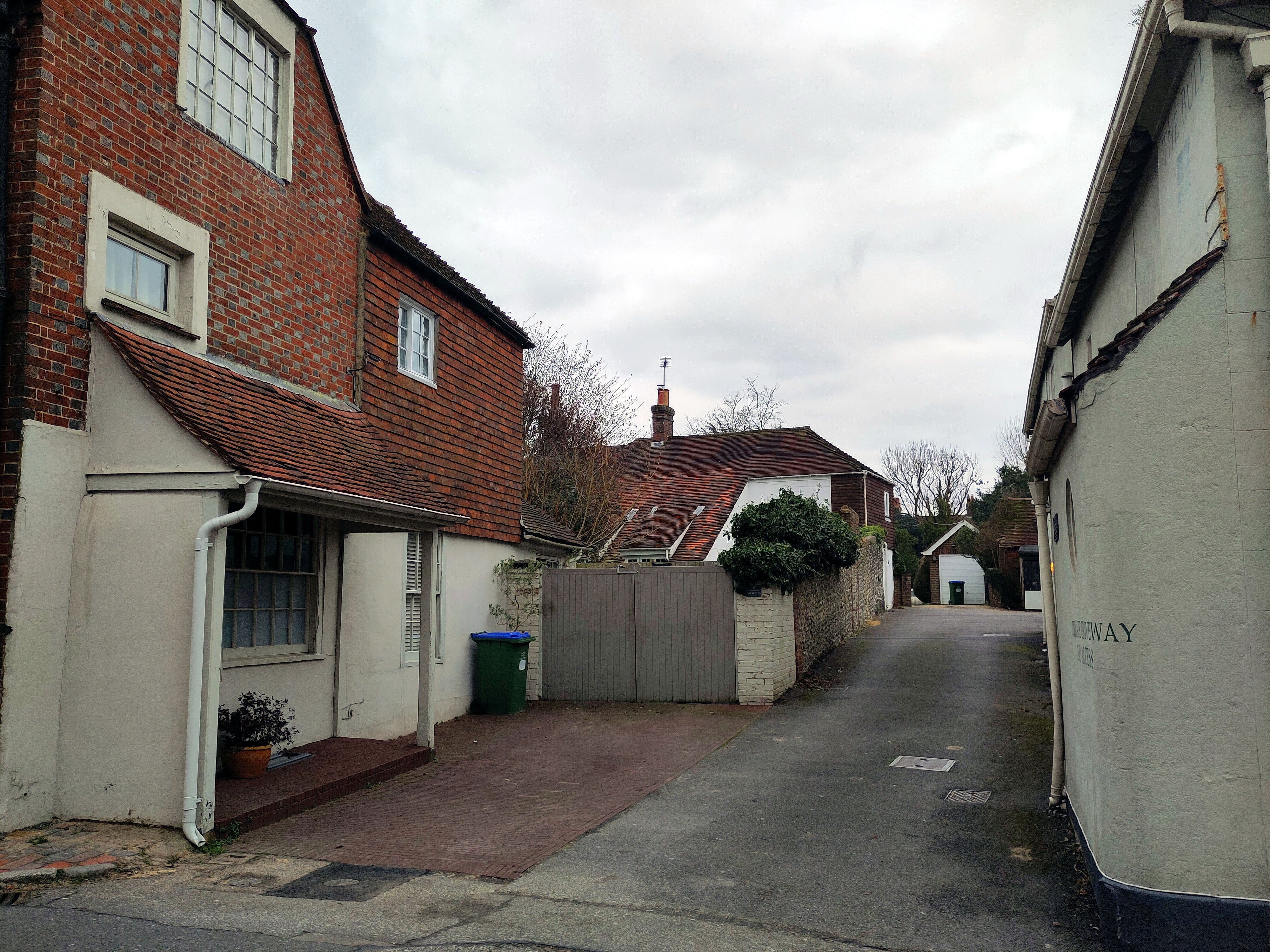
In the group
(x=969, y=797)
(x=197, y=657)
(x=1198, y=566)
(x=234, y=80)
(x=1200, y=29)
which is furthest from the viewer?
(x=234, y=80)

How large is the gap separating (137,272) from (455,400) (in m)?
5.38

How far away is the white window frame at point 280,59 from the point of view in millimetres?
8742

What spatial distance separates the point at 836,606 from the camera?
18.8 meters

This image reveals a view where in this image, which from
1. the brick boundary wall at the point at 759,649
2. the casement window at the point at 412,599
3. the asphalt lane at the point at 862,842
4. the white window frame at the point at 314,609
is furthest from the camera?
the brick boundary wall at the point at 759,649

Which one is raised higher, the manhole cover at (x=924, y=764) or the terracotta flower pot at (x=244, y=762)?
the terracotta flower pot at (x=244, y=762)

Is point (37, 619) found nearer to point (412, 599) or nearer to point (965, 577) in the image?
point (412, 599)

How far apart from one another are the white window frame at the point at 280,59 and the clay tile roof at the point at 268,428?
2272 mm

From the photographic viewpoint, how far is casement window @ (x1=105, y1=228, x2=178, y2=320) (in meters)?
7.49

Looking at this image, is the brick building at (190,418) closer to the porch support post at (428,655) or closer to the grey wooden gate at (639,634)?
the porch support post at (428,655)

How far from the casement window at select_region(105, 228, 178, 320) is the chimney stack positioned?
26.9 metres

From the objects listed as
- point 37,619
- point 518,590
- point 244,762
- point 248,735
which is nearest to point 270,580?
point 248,735

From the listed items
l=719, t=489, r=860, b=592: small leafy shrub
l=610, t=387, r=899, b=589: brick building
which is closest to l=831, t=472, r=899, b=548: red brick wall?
l=610, t=387, r=899, b=589: brick building

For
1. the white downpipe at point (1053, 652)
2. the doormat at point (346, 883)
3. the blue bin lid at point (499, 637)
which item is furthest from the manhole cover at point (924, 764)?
the blue bin lid at point (499, 637)

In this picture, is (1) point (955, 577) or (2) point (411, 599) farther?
(1) point (955, 577)
